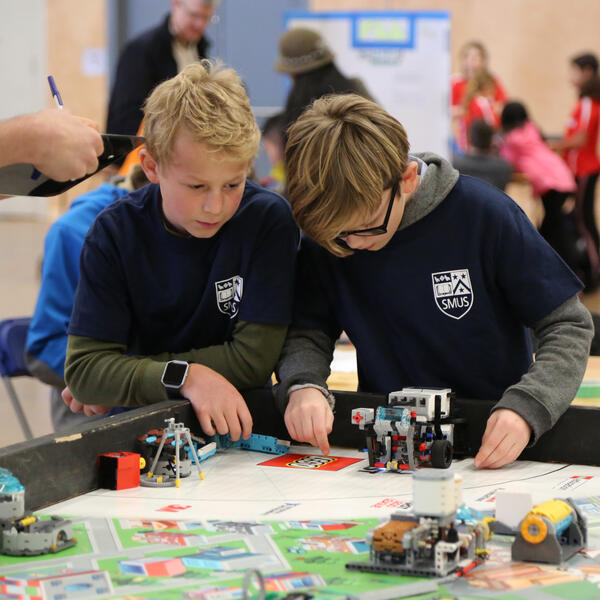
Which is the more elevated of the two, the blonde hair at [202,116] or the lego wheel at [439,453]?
the blonde hair at [202,116]

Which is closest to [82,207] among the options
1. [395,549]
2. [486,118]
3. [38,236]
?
[395,549]

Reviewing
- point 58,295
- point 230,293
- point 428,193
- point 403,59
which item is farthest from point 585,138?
point 230,293

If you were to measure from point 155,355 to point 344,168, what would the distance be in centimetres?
53

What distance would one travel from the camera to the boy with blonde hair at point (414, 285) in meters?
1.65

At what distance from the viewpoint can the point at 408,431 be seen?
5.08 feet

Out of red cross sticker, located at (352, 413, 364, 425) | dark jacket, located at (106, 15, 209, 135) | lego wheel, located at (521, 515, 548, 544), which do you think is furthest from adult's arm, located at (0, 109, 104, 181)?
dark jacket, located at (106, 15, 209, 135)

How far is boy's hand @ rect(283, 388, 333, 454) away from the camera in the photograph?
1635mm

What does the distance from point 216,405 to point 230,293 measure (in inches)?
9.5

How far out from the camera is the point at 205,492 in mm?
1467

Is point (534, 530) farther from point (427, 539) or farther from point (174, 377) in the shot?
point (174, 377)

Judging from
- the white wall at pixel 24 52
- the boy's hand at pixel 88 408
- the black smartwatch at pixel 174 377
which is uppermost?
the white wall at pixel 24 52

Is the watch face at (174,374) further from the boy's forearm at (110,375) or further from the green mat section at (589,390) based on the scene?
the green mat section at (589,390)

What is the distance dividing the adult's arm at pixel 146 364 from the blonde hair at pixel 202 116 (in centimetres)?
33

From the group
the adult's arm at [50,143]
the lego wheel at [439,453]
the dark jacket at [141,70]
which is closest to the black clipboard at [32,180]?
the adult's arm at [50,143]
